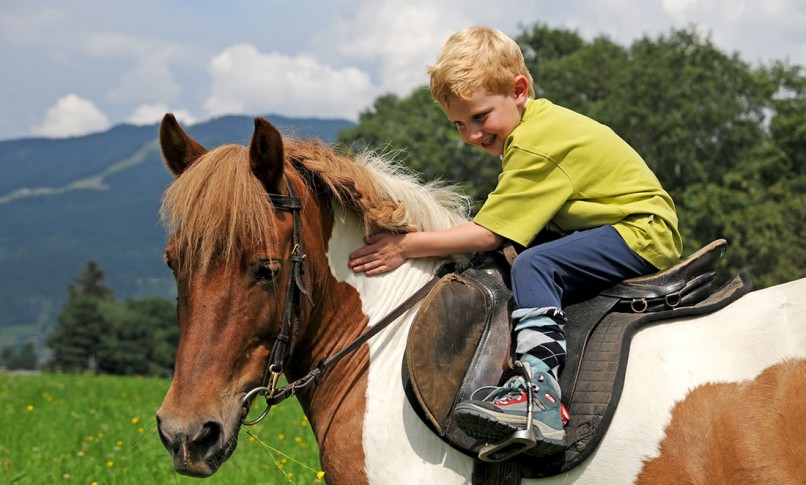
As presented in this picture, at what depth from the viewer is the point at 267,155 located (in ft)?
9.93

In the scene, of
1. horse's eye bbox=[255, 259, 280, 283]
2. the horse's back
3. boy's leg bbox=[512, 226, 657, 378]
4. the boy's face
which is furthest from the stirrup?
the boy's face

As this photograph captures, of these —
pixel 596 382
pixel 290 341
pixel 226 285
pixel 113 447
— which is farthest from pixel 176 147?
pixel 113 447

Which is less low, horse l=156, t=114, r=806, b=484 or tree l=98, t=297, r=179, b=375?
horse l=156, t=114, r=806, b=484

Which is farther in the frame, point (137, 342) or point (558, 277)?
point (137, 342)

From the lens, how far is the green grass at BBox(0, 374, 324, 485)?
6160 millimetres

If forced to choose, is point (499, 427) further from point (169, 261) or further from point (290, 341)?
point (169, 261)

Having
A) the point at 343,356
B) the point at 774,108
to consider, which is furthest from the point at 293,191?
the point at 774,108

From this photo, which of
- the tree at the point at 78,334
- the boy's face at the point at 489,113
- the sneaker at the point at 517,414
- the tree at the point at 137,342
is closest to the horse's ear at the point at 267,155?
the boy's face at the point at 489,113

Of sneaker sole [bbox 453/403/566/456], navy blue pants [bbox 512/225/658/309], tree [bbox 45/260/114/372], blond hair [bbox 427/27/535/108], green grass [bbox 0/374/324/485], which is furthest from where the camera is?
tree [bbox 45/260/114/372]

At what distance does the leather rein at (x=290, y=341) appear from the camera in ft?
9.83

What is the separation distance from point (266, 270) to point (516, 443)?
1.15m

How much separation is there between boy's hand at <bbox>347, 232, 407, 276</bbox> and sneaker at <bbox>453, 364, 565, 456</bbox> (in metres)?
0.81

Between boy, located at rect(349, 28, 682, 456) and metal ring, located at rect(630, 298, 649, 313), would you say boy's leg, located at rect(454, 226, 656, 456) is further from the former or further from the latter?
metal ring, located at rect(630, 298, 649, 313)

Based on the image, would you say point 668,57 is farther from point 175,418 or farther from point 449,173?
point 175,418
